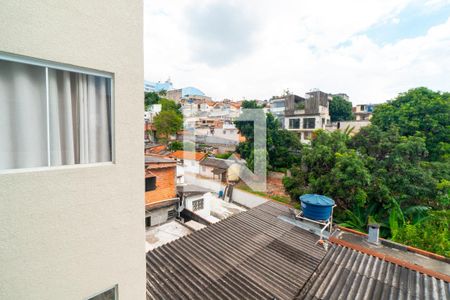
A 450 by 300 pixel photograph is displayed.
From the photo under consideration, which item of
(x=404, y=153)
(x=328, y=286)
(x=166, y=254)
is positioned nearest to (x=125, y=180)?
(x=166, y=254)

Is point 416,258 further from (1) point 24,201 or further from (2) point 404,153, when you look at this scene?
(1) point 24,201

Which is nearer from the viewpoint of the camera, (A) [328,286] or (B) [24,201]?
(B) [24,201]

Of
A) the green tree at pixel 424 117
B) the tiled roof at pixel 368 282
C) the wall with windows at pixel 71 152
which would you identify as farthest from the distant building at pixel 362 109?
the wall with windows at pixel 71 152

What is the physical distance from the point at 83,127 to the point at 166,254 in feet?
15.7

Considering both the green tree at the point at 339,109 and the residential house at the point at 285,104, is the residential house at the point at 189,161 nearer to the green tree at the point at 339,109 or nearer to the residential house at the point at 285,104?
the residential house at the point at 285,104

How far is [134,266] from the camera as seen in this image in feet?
9.21

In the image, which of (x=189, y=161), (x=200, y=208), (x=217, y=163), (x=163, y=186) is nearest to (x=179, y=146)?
(x=189, y=161)

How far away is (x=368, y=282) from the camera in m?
5.19

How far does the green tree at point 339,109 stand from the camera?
125 feet

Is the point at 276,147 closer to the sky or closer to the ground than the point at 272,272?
closer to the sky

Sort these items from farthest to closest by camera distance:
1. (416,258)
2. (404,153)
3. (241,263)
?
(404,153)
(416,258)
(241,263)

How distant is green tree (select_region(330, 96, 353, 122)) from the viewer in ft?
125

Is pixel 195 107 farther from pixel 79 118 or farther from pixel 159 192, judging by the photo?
pixel 79 118

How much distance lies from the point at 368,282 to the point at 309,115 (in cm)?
2996
